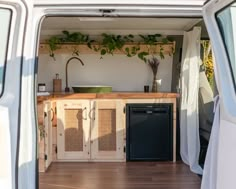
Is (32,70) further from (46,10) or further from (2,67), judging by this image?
(46,10)

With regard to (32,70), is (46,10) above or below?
above

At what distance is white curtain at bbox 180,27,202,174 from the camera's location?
4387mm

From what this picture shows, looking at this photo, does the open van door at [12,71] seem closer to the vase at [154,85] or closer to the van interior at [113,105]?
the van interior at [113,105]

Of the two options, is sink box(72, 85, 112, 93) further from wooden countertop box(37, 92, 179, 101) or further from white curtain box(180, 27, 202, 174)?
white curtain box(180, 27, 202, 174)

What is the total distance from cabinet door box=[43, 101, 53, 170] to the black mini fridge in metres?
1.09

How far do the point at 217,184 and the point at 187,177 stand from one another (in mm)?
2225

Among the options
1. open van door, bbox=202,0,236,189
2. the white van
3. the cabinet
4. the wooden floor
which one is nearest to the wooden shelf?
the cabinet

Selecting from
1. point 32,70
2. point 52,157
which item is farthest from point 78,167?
point 32,70

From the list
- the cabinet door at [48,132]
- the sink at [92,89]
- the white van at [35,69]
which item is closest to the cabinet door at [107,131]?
the sink at [92,89]

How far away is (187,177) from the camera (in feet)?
13.5

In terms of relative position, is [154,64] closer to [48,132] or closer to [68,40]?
[68,40]

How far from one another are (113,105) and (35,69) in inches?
108

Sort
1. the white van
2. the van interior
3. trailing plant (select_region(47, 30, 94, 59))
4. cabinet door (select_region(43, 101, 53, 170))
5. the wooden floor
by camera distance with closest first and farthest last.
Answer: the white van → the wooden floor → the van interior → cabinet door (select_region(43, 101, 53, 170)) → trailing plant (select_region(47, 30, 94, 59))

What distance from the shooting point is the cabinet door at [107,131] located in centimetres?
479
